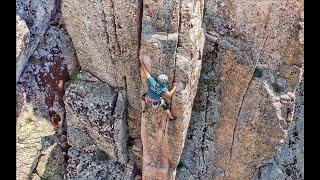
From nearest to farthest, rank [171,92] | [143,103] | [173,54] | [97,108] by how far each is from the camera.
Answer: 1. [173,54]
2. [171,92]
3. [143,103]
4. [97,108]

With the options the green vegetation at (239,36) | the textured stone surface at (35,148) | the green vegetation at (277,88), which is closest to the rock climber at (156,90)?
the green vegetation at (239,36)

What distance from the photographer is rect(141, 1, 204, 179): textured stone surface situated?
16062 millimetres

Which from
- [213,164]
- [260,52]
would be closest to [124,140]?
[213,164]

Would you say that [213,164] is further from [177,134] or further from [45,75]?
[45,75]

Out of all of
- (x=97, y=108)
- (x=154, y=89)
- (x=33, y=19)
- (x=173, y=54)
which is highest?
(x=33, y=19)

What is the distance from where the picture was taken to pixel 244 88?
1875 cm

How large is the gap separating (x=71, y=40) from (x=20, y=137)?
4.87 meters

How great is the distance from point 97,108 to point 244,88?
659cm

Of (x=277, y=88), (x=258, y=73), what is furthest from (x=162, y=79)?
(x=277, y=88)

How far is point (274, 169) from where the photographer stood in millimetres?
20984

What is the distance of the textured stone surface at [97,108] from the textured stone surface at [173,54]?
1.37 metres

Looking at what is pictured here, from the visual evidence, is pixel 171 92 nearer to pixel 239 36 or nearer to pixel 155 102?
pixel 155 102

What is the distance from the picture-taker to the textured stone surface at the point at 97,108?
19.0 meters

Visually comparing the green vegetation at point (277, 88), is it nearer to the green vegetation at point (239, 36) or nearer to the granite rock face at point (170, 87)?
the granite rock face at point (170, 87)
